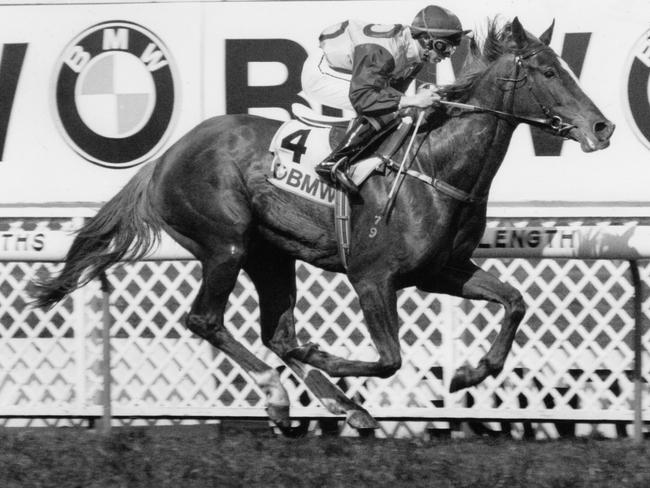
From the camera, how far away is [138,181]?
243 inches

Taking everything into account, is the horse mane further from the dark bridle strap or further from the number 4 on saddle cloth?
the number 4 on saddle cloth

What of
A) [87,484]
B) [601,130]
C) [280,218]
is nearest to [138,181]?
[280,218]

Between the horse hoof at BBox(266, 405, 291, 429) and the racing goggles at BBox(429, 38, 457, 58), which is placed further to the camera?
the horse hoof at BBox(266, 405, 291, 429)

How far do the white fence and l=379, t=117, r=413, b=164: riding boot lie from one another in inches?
29.6

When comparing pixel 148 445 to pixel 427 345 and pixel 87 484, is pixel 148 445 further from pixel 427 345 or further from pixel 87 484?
pixel 427 345

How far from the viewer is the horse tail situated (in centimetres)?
609

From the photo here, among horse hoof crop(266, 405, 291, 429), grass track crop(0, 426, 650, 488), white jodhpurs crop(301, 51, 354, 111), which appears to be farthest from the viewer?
white jodhpurs crop(301, 51, 354, 111)

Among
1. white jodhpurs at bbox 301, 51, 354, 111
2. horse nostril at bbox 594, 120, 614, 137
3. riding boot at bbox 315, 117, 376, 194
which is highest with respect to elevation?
white jodhpurs at bbox 301, 51, 354, 111

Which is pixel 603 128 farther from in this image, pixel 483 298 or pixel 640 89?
pixel 640 89

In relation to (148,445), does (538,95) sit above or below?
above

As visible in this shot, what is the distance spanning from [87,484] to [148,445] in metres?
0.67

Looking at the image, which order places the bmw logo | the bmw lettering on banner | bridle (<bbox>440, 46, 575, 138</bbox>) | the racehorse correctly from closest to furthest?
1. bridle (<bbox>440, 46, 575, 138</bbox>)
2. the racehorse
3. the bmw logo
4. the bmw lettering on banner

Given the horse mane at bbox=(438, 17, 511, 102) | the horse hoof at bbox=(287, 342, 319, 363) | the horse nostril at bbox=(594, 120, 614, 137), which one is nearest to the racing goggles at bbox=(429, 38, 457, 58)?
→ the horse mane at bbox=(438, 17, 511, 102)

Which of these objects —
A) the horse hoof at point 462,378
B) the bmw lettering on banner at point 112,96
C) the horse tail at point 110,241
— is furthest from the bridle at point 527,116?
the bmw lettering on banner at point 112,96
